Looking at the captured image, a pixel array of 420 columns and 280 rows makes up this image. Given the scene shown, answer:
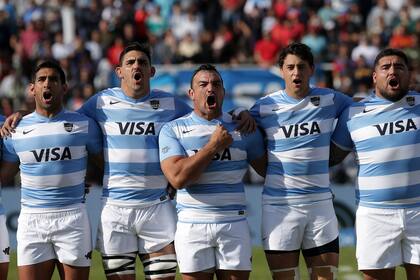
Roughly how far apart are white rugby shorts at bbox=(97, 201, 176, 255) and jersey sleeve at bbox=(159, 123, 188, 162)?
575 millimetres

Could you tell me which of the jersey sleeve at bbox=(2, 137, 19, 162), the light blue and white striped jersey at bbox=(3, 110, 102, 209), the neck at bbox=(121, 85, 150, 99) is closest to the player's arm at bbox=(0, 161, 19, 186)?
the jersey sleeve at bbox=(2, 137, 19, 162)

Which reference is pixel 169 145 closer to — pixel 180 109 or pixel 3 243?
pixel 180 109

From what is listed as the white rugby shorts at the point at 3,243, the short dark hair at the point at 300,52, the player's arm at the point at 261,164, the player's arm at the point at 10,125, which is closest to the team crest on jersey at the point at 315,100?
the short dark hair at the point at 300,52

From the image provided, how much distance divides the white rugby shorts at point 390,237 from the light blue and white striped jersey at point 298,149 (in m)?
0.51

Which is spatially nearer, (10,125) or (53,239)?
(53,239)

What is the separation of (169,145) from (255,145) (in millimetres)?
768

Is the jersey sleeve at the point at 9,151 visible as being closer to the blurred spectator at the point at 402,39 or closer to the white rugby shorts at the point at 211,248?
the white rugby shorts at the point at 211,248

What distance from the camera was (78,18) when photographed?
23359mm

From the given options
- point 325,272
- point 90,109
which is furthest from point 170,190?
point 325,272

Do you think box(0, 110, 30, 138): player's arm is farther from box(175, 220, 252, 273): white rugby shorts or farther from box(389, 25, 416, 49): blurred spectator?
box(389, 25, 416, 49): blurred spectator

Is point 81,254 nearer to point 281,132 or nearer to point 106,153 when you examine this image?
point 106,153

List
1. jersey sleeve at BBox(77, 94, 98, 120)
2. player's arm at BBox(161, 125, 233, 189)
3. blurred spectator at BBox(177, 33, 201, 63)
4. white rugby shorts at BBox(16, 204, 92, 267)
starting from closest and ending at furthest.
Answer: player's arm at BBox(161, 125, 233, 189) < white rugby shorts at BBox(16, 204, 92, 267) < jersey sleeve at BBox(77, 94, 98, 120) < blurred spectator at BBox(177, 33, 201, 63)

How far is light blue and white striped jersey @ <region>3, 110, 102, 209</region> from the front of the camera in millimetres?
9875

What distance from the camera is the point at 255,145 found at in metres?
9.80
